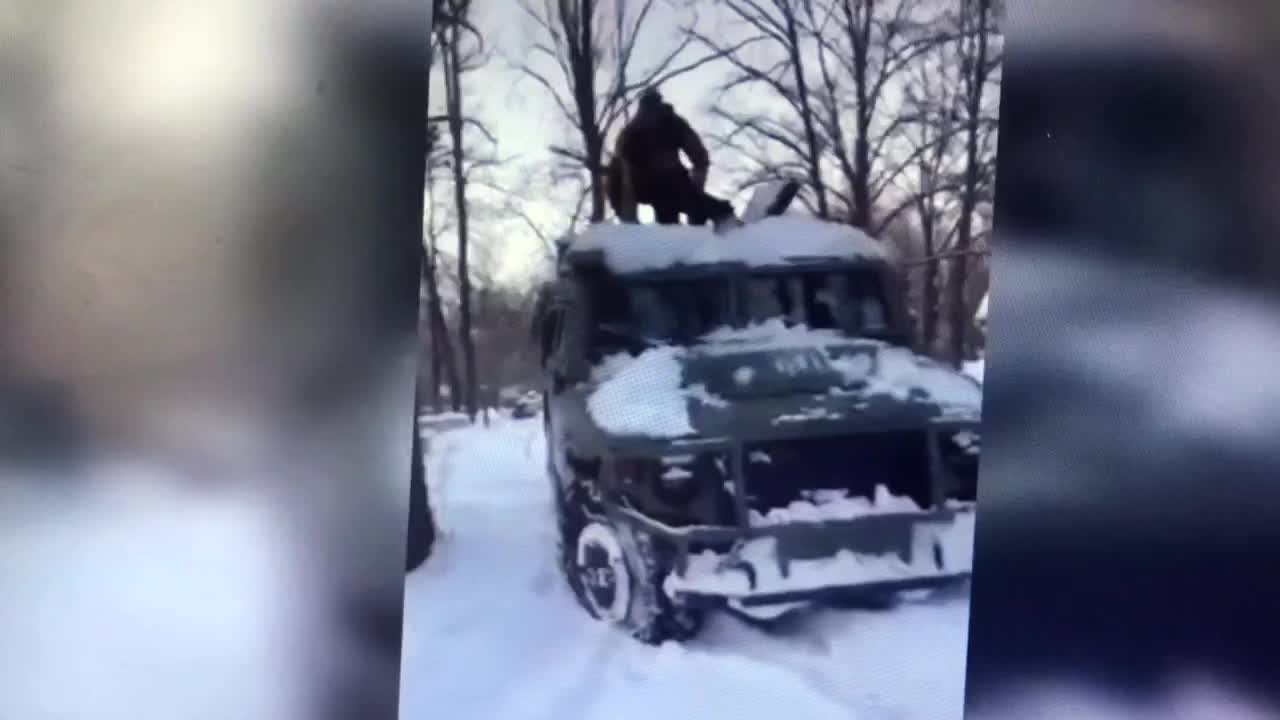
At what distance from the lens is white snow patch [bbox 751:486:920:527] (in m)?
0.60

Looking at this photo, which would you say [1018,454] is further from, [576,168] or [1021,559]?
[576,168]

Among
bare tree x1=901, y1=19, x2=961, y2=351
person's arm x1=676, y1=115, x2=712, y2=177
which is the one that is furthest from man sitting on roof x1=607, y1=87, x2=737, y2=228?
bare tree x1=901, y1=19, x2=961, y2=351

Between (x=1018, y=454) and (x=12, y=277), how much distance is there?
0.56 meters

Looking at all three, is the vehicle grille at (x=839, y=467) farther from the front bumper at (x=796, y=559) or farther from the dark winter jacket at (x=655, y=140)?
the dark winter jacket at (x=655, y=140)

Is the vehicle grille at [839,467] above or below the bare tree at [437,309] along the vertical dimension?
below

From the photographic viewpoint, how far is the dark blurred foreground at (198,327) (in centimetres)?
58

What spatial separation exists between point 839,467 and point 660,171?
191mm

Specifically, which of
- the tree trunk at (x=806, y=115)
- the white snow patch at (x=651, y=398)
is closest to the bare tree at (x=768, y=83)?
the tree trunk at (x=806, y=115)

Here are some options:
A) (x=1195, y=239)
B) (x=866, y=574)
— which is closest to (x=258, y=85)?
(x=866, y=574)

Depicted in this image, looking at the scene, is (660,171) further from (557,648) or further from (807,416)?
(557,648)

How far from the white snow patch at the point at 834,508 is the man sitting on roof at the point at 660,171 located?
0.16m

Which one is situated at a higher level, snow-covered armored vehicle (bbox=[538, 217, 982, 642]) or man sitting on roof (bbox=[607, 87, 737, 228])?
man sitting on roof (bbox=[607, 87, 737, 228])

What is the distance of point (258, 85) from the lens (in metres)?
0.58

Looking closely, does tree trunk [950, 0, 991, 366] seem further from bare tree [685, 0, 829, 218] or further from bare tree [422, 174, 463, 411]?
bare tree [422, 174, 463, 411]
